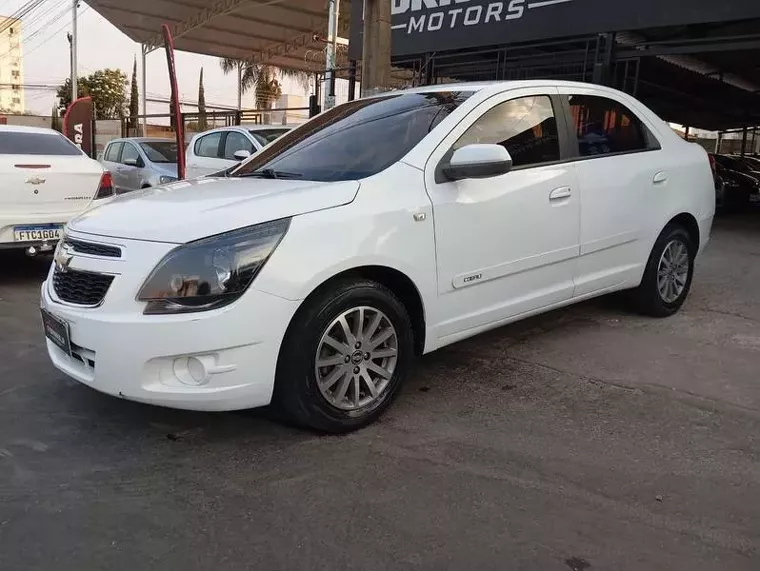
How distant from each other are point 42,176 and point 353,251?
4.53m

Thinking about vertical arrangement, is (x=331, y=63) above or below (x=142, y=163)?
above

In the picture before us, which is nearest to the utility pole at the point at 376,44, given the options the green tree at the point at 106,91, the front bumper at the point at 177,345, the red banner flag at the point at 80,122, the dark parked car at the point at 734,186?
the front bumper at the point at 177,345

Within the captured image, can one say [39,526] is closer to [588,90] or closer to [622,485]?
[622,485]

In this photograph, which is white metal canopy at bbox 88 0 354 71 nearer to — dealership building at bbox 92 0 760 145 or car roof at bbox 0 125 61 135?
dealership building at bbox 92 0 760 145

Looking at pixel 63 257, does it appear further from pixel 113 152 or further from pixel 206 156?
pixel 113 152

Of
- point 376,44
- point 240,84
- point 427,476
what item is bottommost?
point 427,476

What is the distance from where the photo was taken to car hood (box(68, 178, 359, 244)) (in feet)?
10.1

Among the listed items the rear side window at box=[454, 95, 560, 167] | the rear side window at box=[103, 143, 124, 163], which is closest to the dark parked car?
the rear side window at box=[454, 95, 560, 167]

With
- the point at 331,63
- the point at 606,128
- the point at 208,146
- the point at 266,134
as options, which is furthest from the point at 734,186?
the point at 606,128

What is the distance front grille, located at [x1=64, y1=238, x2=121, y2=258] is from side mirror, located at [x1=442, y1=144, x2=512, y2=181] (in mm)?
1690

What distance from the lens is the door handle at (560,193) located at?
422 cm

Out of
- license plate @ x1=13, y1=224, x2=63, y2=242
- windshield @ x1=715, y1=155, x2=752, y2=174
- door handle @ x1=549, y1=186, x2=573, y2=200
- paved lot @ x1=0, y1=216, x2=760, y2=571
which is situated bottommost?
paved lot @ x1=0, y1=216, x2=760, y2=571

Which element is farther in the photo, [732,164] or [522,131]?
[732,164]

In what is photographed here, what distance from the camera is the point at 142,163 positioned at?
12117 millimetres
